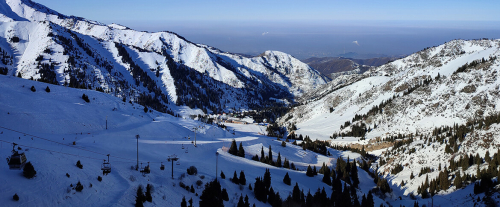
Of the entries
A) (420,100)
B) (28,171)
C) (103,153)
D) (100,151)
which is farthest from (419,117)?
(28,171)

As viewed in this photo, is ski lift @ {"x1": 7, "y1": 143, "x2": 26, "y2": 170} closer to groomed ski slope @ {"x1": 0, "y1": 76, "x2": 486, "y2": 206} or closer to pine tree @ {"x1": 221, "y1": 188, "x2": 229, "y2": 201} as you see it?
groomed ski slope @ {"x1": 0, "y1": 76, "x2": 486, "y2": 206}

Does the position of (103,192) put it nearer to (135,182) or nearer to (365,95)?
(135,182)

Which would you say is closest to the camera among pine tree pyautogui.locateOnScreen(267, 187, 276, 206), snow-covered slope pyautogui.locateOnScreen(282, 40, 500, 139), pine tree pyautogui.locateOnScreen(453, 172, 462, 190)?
pine tree pyautogui.locateOnScreen(267, 187, 276, 206)

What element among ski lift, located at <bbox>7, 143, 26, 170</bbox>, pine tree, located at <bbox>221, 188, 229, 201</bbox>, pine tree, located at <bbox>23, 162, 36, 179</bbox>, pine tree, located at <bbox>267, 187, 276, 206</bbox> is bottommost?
pine tree, located at <bbox>267, 187, 276, 206</bbox>

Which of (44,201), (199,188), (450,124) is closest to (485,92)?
(450,124)

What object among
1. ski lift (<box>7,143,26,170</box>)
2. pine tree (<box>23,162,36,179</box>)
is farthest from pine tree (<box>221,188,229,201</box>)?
ski lift (<box>7,143,26,170</box>)

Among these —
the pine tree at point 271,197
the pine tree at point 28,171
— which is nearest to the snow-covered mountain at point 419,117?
the pine tree at point 271,197

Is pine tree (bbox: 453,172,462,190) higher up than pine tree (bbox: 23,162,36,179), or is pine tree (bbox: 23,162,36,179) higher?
pine tree (bbox: 23,162,36,179)

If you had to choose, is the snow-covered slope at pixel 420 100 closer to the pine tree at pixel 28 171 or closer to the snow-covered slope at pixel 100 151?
the snow-covered slope at pixel 100 151
